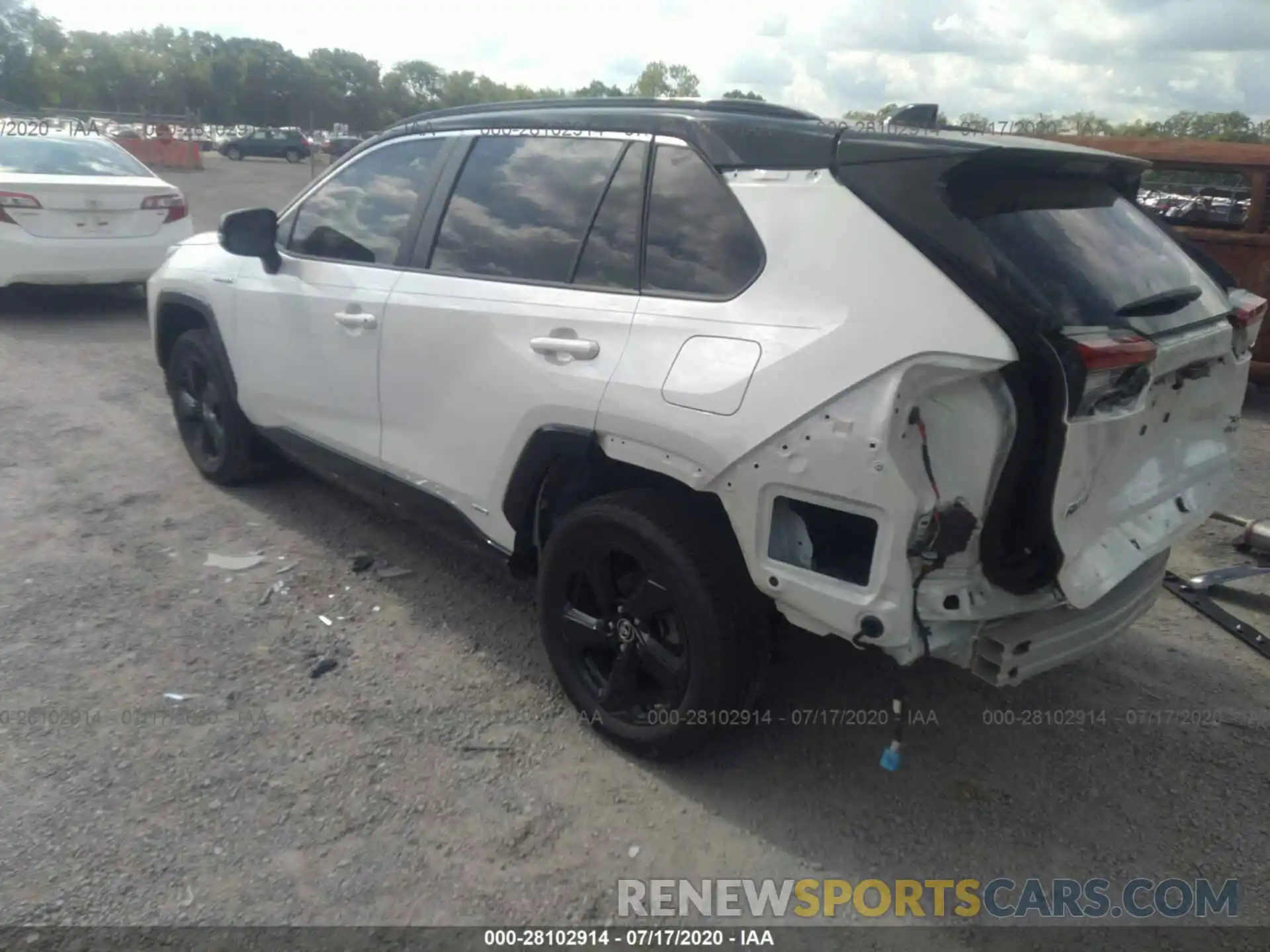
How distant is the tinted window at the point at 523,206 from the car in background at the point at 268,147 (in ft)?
141

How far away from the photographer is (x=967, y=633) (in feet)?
8.10

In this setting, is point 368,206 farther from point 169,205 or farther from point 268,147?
point 268,147

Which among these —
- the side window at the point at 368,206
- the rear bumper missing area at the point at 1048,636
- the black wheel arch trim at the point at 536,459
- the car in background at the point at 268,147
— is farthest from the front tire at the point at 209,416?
the car in background at the point at 268,147

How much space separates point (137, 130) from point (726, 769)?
36.1m

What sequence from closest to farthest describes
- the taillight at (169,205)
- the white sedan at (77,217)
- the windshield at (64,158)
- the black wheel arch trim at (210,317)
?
the black wheel arch trim at (210,317) < the white sedan at (77,217) < the windshield at (64,158) < the taillight at (169,205)

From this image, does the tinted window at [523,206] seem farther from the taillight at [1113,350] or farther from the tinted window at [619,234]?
the taillight at [1113,350]

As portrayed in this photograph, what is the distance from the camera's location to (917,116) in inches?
121

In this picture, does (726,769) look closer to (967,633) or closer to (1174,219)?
(967,633)

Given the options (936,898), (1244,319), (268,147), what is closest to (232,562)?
(936,898)

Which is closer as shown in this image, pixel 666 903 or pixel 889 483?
pixel 889 483

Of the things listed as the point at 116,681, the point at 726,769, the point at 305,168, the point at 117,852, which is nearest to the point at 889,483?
the point at 726,769

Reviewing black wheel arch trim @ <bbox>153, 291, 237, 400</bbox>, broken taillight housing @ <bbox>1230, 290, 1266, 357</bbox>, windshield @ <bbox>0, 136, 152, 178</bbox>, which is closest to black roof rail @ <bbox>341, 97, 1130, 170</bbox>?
broken taillight housing @ <bbox>1230, 290, 1266, 357</bbox>

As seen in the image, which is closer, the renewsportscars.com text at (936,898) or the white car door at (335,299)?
the renewsportscars.com text at (936,898)

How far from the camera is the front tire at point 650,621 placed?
105 inches
